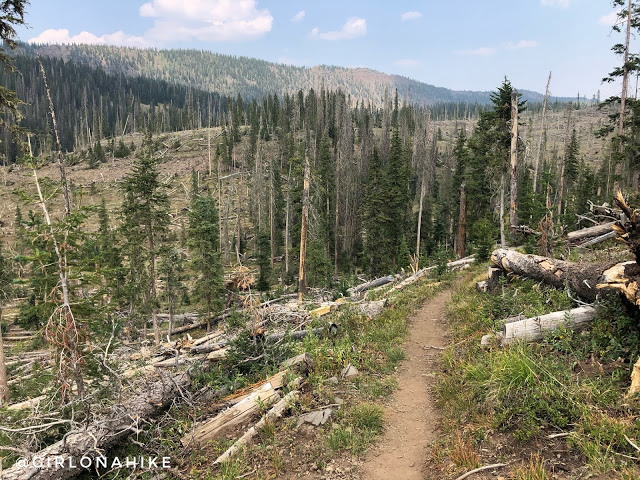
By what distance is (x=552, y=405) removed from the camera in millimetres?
5289

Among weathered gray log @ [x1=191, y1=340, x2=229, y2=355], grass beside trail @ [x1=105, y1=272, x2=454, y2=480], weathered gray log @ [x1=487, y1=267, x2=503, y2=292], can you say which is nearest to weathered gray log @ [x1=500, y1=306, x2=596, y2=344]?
grass beside trail @ [x1=105, y1=272, x2=454, y2=480]

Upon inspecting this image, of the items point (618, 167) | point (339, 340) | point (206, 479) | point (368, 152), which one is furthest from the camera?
point (368, 152)

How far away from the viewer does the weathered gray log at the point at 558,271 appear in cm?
750

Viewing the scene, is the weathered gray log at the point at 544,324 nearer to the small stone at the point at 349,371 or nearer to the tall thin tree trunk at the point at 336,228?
the small stone at the point at 349,371

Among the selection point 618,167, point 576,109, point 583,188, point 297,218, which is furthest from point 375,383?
point 576,109

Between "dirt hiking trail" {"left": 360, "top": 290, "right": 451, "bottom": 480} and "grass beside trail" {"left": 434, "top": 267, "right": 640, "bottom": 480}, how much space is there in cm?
33

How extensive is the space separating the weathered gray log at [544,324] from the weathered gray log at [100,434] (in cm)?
682

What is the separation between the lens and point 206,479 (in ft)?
17.8

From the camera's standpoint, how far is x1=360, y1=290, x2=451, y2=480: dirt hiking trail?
542 cm

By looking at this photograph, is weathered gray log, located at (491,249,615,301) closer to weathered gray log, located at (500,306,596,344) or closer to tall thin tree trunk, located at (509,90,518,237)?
weathered gray log, located at (500,306,596,344)

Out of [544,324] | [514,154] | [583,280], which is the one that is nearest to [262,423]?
[544,324]

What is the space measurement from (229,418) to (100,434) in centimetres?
209

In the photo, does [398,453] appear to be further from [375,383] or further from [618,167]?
[618,167]

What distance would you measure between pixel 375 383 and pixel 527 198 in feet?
111
